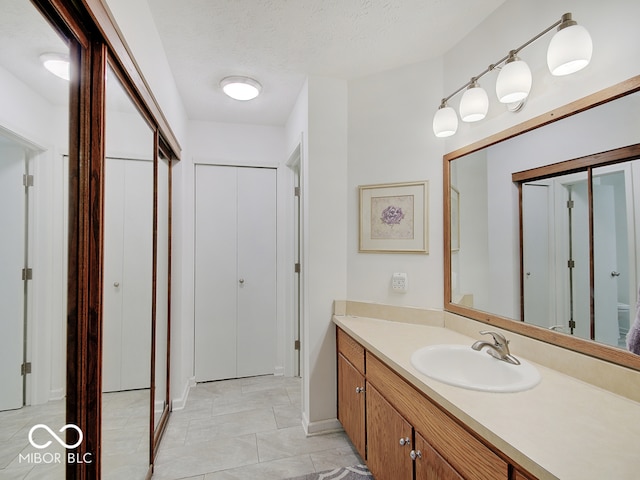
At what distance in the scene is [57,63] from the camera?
887mm

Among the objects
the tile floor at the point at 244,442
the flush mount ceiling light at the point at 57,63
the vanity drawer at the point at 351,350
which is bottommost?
the tile floor at the point at 244,442

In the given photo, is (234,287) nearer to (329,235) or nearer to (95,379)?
(329,235)

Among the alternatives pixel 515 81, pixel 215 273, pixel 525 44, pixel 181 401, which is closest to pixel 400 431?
pixel 515 81

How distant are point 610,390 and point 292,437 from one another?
1.77 m

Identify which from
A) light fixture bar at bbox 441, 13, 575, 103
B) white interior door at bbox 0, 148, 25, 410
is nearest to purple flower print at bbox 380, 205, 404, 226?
light fixture bar at bbox 441, 13, 575, 103

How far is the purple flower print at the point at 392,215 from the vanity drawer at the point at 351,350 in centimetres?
79

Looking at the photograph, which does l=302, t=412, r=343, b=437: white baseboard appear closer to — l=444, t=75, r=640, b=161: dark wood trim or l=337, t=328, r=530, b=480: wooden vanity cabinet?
A: l=337, t=328, r=530, b=480: wooden vanity cabinet

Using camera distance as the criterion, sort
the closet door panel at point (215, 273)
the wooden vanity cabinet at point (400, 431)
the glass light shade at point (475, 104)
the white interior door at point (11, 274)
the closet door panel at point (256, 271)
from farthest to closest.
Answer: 1. the closet door panel at point (256, 271)
2. the closet door panel at point (215, 273)
3. the glass light shade at point (475, 104)
4. the wooden vanity cabinet at point (400, 431)
5. the white interior door at point (11, 274)

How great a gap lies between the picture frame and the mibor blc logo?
1888 mm

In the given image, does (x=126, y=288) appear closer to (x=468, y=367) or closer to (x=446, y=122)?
(x=468, y=367)

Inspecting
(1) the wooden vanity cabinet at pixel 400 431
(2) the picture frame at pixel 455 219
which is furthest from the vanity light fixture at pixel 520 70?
(1) the wooden vanity cabinet at pixel 400 431

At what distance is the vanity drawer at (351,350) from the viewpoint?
5.78ft

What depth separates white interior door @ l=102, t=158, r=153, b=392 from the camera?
120cm

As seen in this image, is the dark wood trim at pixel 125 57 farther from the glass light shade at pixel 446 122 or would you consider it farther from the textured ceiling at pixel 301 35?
the glass light shade at pixel 446 122
